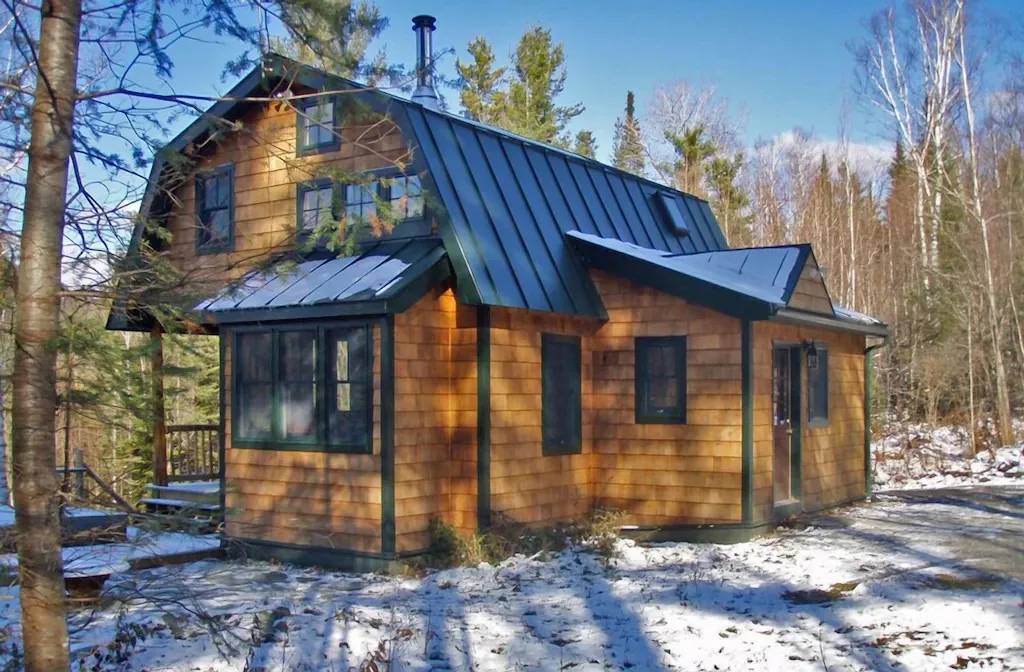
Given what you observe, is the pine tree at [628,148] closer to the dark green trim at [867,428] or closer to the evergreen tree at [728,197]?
the evergreen tree at [728,197]

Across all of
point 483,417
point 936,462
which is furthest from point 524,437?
point 936,462

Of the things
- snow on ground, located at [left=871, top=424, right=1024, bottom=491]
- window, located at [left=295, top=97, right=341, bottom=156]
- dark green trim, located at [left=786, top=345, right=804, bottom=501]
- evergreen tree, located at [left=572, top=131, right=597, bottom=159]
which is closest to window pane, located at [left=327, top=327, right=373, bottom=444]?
window, located at [left=295, top=97, right=341, bottom=156]

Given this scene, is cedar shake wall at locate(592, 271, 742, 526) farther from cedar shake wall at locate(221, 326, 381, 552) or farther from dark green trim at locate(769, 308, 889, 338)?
cedar shake wall at locate(221, 326, 381, 552)

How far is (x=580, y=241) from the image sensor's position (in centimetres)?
1159

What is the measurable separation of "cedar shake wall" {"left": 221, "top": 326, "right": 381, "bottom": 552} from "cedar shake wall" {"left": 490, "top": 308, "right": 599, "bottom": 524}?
1.24 m

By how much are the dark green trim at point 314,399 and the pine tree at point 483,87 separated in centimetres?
A: 2361

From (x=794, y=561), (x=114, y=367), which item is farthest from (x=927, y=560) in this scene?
(x=114, y=367)

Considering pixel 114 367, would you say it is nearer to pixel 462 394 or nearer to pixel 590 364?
pixel 462 394

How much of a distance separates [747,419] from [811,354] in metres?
2.36

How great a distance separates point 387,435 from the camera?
30.4 feet

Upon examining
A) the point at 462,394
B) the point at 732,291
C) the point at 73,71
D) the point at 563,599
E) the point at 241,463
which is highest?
the point at 73,71

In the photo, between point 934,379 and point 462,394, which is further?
point 934,379

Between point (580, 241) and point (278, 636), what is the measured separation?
628cm

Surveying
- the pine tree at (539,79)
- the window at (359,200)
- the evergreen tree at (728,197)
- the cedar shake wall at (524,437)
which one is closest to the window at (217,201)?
the window at (359,200)
